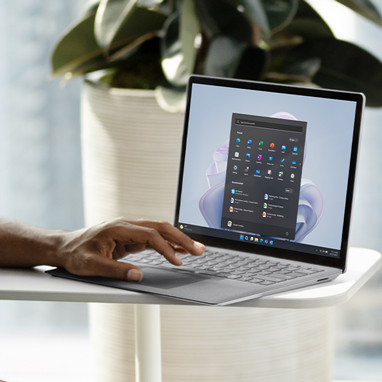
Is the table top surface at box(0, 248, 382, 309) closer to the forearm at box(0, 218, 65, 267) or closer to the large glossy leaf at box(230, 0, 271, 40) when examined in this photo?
the forearm at box(0, 218, 65, 267)

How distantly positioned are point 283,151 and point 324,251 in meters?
0.17

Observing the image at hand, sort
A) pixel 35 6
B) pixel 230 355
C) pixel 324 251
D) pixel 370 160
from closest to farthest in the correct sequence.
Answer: pixel 324 251
pixel 230 355
pixel 370 160
pixel 35 6

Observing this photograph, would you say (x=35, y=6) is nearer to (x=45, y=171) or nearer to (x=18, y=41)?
(x=18, y=41)

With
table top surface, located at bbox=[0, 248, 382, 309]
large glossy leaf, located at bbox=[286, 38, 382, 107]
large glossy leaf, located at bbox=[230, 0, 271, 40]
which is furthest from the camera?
large glossy leaf, located at bbox=[286, 38, 382, 107]

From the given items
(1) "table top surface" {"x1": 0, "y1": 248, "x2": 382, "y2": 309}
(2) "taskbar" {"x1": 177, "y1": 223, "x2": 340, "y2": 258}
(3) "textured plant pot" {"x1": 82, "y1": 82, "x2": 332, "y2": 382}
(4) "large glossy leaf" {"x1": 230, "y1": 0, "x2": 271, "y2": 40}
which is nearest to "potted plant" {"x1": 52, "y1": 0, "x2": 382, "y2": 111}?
(4) "large glossy leaf" {"x1": 230, "y1": 0, "x2": 271, "y2": 40}

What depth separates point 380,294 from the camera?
78.2 inches

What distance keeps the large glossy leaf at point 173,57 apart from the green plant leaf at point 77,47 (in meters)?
0.25

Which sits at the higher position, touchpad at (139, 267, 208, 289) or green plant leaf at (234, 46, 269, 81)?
green plant leaf at (234, 46, 269, 81)

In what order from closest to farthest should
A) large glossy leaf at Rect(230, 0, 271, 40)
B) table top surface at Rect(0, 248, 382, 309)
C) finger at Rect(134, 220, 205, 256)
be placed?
table top surface at Rect(0, 248, 382, 309) → finger at Rect(134, 220, 205, 256) → large glossy leaf at Rect(230, 0, 271, 40)

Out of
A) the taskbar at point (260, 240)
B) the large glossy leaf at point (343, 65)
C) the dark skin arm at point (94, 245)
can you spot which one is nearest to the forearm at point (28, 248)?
the dark skin arm at point (94, 245)

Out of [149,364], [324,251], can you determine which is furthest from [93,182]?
[324,251]

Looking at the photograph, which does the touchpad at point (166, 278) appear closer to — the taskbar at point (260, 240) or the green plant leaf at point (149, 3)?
the taskbar at point (260, 240)

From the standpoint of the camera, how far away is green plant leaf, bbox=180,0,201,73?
1271 millimetres

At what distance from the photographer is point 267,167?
937 millimetres
